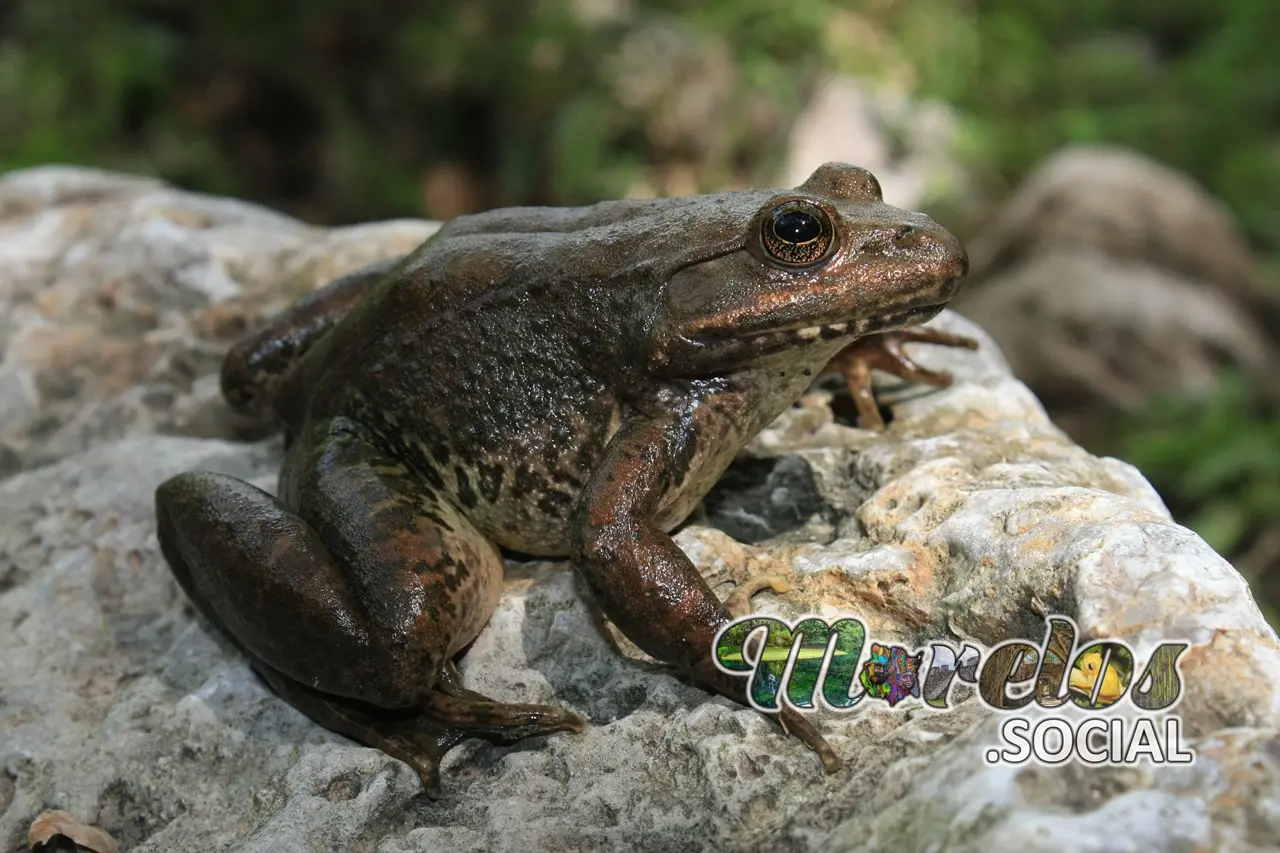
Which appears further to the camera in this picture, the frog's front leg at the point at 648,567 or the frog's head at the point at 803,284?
the frog's head at the point at 803,284

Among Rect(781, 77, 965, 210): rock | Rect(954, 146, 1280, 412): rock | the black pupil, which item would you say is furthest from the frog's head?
Rect(781, 77, 965, 210): rock

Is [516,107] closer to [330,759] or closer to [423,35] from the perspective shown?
[423,35]

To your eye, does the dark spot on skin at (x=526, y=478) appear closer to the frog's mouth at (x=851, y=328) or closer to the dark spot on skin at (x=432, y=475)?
the dark spot on skin at (x=432, y=475)

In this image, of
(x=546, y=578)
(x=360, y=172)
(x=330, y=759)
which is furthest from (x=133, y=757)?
(x=360, y=172)

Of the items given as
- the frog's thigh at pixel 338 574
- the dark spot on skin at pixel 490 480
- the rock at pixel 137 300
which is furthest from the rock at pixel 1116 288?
the frog's thigh at pixel 338 574

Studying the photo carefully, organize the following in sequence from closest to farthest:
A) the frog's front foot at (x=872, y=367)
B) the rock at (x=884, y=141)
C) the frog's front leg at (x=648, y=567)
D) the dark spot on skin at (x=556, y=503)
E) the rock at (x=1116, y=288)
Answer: the frog's front leg at (x=648, y=567) → the dark spot on skin at (x=556, y=503) → the frog's front foot at (x=872, y=367) → the rock at (x=1116, y=288) → the rock at (x=884, y=141)

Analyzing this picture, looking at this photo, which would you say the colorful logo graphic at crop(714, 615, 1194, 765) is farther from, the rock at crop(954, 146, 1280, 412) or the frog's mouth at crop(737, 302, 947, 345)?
the rock at crop(954, 146, 1280, 412)
